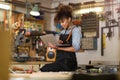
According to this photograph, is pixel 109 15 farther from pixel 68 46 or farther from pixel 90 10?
→ pixel 68 46

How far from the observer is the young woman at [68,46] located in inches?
76.8

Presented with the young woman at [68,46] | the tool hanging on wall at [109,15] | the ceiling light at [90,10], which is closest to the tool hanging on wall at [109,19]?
the tool hanging on wall at [109,15]

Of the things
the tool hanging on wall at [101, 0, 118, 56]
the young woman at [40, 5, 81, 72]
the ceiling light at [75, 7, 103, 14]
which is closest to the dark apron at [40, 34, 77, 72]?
the young woman at [40, 5, 81, 72]

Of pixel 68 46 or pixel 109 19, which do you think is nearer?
pixel 68 46

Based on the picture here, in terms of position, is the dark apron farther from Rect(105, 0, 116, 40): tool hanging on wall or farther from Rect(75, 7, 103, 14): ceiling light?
Rect(75, 7, 103, 14): ceiling light

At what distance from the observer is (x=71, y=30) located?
6.58 feet

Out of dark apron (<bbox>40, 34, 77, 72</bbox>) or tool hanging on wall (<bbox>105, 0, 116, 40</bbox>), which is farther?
tool hanging on wall (<bbox>105, 0, 116, 40</bbox>)

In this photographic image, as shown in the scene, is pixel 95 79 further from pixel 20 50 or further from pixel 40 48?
pixel 40 48

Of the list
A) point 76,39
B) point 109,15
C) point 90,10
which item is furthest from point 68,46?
point 90,10

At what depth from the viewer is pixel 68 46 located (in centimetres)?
205

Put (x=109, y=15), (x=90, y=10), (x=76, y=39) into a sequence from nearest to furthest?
(x=76, y=39) → (x=109, y=15) → (x=90, y=10)

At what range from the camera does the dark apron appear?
1.92m

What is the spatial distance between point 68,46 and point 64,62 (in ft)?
0.49

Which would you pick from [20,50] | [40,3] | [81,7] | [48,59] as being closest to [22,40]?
[20,50]
